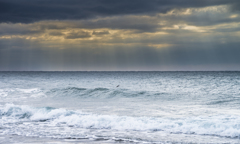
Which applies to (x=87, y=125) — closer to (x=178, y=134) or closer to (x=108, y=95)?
(x=178, y=134)

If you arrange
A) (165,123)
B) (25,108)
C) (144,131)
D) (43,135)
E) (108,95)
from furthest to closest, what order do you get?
(108,95) → (25,108) → (165,123) → (144,131) → (43,135)

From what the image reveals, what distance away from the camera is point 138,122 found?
12953 millimetres

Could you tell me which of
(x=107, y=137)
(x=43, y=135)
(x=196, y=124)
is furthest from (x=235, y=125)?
(x=43, y=135)

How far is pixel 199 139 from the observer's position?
1011 cm

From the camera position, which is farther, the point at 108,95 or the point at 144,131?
the point at 108,95

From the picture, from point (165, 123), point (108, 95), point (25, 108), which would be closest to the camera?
point (165, 123)

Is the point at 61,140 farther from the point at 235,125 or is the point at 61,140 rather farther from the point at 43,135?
the point at 235,125

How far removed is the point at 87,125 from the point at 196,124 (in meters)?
5.78

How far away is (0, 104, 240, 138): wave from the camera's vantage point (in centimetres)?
1145

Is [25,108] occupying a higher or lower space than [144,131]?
higher

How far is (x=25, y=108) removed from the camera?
57.2 feet

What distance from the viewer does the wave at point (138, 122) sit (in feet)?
37.6

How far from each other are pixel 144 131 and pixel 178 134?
65.3 inches

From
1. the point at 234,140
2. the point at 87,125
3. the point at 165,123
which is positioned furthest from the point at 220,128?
the point at 87,125
